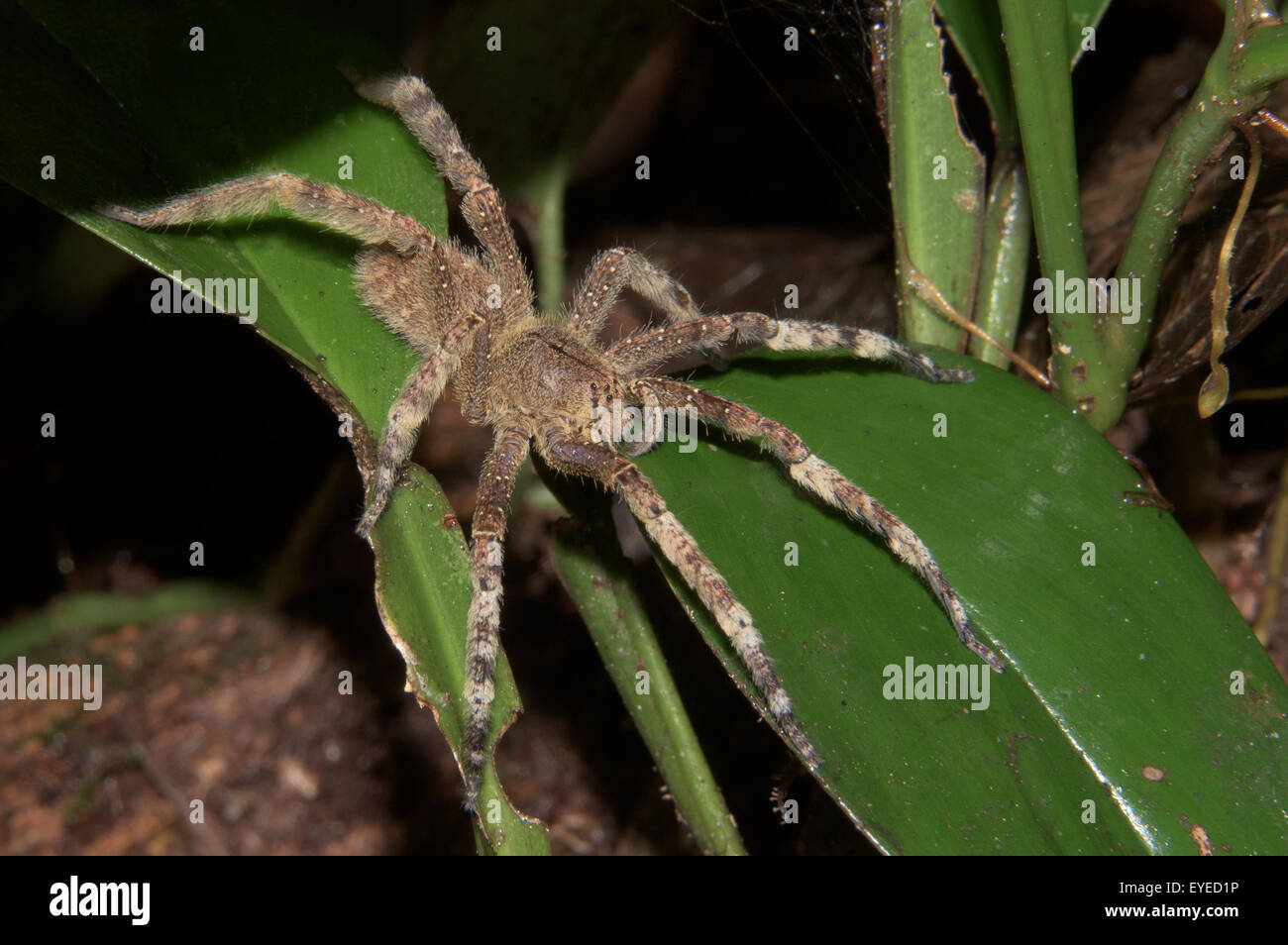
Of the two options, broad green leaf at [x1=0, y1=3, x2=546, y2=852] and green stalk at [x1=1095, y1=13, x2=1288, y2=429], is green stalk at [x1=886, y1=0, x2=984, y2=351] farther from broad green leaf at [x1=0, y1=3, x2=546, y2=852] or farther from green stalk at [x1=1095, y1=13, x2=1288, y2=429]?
broad green leaf at [x1=0, y1=3, x2=546, y2=852]

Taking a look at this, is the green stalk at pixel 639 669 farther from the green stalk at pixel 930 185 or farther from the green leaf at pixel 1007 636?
the green stalk at pixel 930 185

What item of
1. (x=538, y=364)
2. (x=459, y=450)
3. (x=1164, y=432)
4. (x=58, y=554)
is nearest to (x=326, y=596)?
(x=459, y=450)

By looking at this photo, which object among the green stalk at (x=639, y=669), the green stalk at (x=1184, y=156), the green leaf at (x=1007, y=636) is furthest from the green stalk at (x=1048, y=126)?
the green stalk at (x=639, y=669)

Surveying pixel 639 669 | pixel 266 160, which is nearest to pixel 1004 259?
pixel 639 669

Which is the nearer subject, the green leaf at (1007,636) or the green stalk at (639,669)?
the green leaf at (1007,636)

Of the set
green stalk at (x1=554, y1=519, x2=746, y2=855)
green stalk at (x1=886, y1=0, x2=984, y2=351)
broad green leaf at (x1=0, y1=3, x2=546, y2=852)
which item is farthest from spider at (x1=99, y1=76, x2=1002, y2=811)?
green stalk at (x1=886, y1=0, x2=984, y2=351)

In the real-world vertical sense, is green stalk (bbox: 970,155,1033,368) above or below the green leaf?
above
